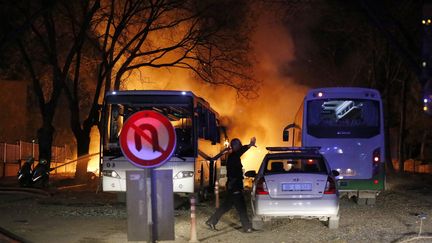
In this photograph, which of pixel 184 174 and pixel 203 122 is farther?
pixel 203 122

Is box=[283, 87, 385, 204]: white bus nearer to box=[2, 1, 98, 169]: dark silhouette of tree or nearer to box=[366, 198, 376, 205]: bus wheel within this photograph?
box=[366, 198, 376, 205]: bus wheel

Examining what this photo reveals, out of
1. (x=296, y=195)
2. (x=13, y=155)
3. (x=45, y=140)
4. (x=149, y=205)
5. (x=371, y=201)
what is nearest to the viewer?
(x=149, y=205)

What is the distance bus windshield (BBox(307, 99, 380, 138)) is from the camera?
1712 cm

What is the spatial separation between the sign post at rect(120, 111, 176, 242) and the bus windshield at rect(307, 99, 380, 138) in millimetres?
9427

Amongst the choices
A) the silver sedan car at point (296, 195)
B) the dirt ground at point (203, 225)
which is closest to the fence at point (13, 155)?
the dirt ground at point (203, 225)

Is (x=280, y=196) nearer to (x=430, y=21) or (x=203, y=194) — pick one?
(x=430, y=21)

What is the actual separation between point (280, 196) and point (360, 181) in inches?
232

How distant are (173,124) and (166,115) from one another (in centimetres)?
38

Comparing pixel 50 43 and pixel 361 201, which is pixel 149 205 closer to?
pixel 361 201

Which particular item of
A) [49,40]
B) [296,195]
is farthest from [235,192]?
[49,40]

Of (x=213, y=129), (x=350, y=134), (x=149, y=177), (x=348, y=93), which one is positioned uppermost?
(x=348, y=93)

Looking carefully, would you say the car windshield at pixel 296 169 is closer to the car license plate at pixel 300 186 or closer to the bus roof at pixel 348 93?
the car license plate at pixel 300 186

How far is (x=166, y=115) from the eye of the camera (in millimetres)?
16016

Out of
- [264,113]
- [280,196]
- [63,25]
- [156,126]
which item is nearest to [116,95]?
[280,196]
